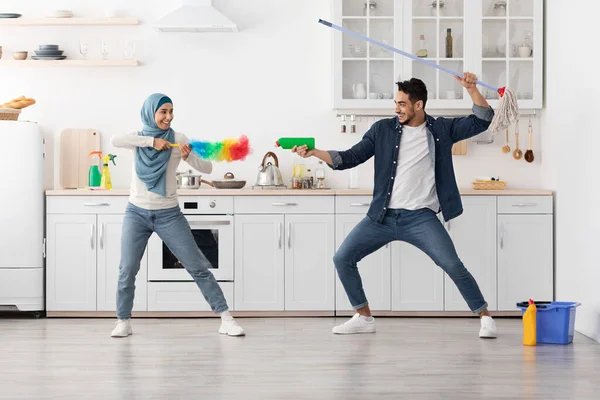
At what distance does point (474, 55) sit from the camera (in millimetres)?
5738

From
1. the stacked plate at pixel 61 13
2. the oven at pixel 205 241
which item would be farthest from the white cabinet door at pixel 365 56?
the stacked plate at pixel 61 13

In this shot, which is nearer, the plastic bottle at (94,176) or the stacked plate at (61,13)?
the plastic bottle at (94,176)

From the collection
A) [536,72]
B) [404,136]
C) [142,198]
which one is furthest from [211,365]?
Answer: [536,72]

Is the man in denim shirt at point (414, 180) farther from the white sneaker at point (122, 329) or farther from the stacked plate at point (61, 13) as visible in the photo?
the stacked plate at point (61, 13)

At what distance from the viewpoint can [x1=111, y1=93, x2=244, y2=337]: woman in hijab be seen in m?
4.57

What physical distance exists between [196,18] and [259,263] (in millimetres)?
1767

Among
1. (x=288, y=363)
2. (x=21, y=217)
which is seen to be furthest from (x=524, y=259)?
(x=21, y=217)

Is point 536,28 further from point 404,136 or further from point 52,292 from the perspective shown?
point 52,292

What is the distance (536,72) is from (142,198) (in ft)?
9.65

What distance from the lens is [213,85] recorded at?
6055 mm

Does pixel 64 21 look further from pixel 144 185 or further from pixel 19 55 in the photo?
pixel 144 185

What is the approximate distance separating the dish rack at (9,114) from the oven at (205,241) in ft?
4.15

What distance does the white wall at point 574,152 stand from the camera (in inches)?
184

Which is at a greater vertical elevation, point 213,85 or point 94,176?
point 213,85
